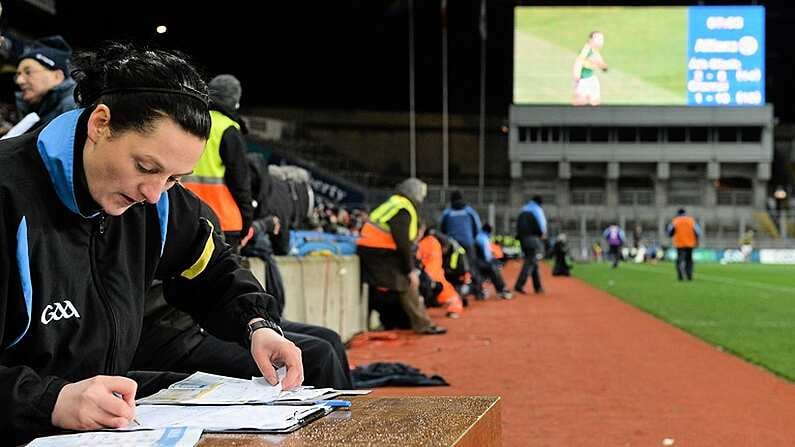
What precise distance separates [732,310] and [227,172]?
927cm

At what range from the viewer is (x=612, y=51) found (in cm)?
3831

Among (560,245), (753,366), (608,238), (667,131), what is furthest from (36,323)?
(667,131)

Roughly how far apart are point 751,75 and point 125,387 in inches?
1528

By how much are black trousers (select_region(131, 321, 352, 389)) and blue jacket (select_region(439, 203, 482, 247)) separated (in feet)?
44.6

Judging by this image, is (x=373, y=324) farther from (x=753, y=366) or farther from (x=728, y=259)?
(x=728, y=259)

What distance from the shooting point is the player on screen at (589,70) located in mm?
38219

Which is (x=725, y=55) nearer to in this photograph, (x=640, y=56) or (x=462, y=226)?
(x=640, y=56)

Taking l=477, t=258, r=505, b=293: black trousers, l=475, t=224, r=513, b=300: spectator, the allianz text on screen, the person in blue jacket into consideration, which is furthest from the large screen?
the person in blue jacket

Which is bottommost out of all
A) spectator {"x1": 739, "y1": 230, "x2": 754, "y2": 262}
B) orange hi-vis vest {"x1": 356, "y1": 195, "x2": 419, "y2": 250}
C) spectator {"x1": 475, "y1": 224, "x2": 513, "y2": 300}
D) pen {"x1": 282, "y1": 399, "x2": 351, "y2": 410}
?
spectator {"x1": 739, "y1": 230, "x2": 754, "y2": 262}

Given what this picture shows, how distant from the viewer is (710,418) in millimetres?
5273

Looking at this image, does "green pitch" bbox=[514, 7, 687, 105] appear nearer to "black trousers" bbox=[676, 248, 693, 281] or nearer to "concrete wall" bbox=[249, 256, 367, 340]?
"black trousers" bbox=[676, 248, 693, 281]

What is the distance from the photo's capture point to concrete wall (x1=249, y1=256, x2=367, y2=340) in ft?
26.0

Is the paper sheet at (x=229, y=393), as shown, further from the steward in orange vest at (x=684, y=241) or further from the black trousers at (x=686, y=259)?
the black trousers at (x=686, y=259)

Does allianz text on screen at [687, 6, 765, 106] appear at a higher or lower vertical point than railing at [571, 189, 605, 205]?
higher
